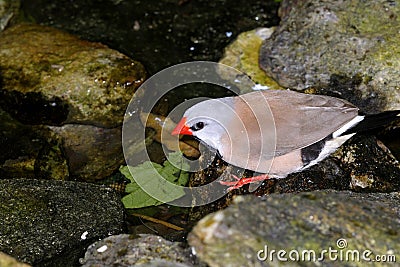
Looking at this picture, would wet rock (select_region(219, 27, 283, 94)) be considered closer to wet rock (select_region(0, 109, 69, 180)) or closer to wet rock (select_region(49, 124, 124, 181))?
wet rock (select_region(49, 124, 124, 181))

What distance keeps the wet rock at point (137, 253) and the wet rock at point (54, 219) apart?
0.41 metres

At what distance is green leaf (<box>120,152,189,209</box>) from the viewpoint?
15.2ft

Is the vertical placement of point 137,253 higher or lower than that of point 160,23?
higher

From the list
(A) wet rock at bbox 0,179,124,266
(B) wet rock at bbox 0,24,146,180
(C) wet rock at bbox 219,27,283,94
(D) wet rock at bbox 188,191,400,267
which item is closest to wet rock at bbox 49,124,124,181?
(B) wet rock at bbox 0,24,146,180

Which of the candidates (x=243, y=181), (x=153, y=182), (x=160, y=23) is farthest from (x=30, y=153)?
(x=160, y=23)

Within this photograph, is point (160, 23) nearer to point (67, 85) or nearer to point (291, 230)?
point (67, 85)

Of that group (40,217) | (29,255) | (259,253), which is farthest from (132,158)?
(259,253)

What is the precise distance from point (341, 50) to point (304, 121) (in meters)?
1.50

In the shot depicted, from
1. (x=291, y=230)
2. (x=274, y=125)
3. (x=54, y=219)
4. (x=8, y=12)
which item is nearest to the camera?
(x=291, y=230)

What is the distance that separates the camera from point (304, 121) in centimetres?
422

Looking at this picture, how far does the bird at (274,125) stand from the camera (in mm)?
4191

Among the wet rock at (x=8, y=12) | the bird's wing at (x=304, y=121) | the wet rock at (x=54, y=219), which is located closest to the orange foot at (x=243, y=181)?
the bird's wing at (x=304, y=121)

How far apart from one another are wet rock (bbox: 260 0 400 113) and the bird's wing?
949mm

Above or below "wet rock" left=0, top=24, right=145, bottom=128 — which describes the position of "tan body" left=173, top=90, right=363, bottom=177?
above
